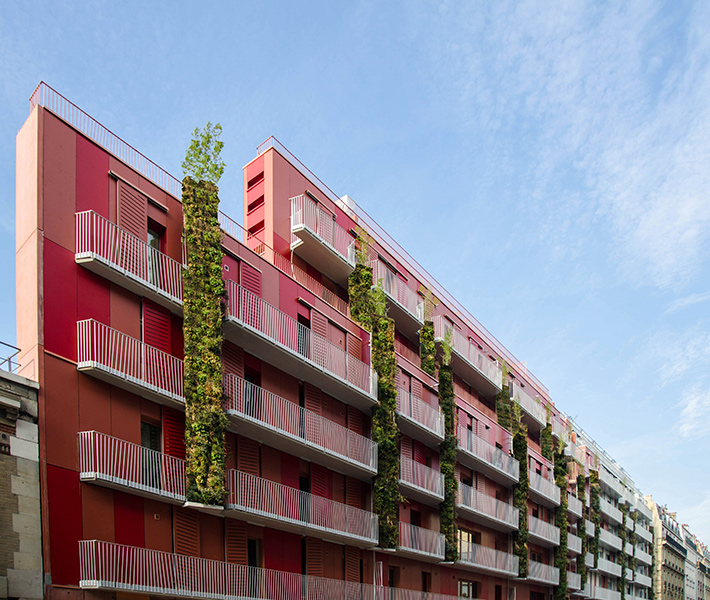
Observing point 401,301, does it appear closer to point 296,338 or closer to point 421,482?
point 421,482

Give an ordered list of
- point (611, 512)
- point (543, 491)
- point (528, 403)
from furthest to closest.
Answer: point (611, 512), point (528, 403), point (543, 491)

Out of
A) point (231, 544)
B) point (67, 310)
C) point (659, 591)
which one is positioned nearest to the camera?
point (67, 310)

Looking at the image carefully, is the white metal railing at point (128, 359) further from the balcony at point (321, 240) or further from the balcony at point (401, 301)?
the balcony at point (401, 301)

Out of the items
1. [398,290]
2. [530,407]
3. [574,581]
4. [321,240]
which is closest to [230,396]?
[321,240]

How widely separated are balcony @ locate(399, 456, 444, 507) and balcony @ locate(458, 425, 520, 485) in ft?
12.0

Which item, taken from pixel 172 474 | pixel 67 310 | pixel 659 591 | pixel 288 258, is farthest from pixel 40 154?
pixel 659 591

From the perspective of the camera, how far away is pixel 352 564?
31.8 m

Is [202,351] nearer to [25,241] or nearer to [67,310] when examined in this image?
[67,310]

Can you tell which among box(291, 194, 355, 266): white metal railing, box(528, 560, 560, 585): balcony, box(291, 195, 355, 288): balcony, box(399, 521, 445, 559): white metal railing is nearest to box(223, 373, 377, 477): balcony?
box(399, 521, 445, 559): white metal railing

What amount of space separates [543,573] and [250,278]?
3503 centimetres

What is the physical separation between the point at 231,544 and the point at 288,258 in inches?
493

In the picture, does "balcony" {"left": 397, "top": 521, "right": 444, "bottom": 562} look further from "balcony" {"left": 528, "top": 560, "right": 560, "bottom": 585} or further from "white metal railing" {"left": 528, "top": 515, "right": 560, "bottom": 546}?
"white metal railing" {"left": 528, "top": 515, "right": 560, "bottom": 546}

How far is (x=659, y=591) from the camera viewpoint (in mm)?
101438

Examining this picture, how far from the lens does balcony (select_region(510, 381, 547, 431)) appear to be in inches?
2136
